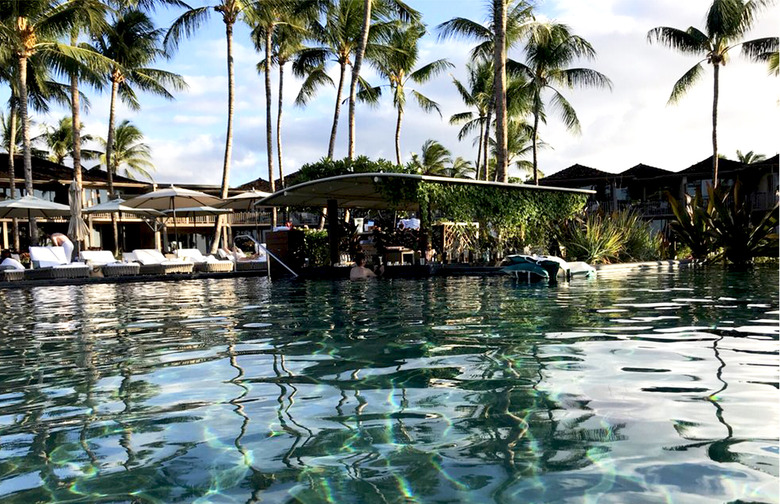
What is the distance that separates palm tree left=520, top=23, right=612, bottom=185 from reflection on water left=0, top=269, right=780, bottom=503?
85.1 ft

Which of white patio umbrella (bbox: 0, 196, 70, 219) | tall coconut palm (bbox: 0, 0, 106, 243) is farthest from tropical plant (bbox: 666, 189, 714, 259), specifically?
tall coconut palm (bbox: 0, 0, 106, 243)

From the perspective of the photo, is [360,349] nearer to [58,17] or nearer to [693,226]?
[693,226]

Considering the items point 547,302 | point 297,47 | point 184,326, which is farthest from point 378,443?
point 297,47

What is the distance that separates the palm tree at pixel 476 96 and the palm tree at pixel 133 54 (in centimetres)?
1624

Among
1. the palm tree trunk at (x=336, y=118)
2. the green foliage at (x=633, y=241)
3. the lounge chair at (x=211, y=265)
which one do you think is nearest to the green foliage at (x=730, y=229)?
the green foliage at (x=633, y=241)

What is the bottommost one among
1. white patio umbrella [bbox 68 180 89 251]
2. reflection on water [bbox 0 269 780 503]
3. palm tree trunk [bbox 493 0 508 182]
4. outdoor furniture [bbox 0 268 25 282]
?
reflection on water [bbox 0 269 780 503]

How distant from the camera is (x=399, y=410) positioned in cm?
368

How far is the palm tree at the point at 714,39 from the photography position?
3027 centimetres

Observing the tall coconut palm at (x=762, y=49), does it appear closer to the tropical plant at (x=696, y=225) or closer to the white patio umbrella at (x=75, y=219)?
the tropical plant at (x=696, y=225)

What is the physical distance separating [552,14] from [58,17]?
20704 mm

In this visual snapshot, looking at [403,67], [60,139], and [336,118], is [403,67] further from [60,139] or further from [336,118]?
[60,139]

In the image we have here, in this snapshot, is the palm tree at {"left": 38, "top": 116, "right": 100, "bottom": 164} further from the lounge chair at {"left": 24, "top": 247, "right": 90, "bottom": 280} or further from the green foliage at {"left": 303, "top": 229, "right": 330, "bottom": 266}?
the green foliage at {"left": 303, "top": 229, "right": 330, "bottom": 266}

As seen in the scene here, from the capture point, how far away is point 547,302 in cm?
939

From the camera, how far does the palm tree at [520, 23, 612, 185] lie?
31125 millimetres
